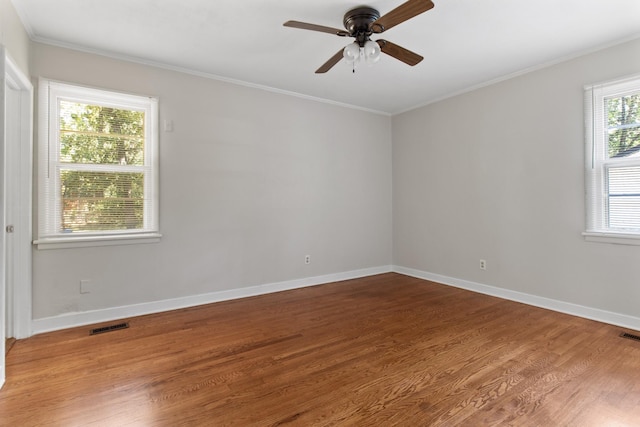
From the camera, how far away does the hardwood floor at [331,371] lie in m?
1.73

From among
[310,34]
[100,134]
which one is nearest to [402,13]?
[310,34]

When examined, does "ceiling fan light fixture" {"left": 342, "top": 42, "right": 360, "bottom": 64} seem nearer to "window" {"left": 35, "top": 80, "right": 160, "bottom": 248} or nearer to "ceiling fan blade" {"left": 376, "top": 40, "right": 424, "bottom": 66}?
"ceiling fan blade" {"left": 376, "top": 40, "right": 424, "bottom": 66}

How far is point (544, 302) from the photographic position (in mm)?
3475

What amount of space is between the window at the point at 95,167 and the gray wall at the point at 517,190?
3.67m

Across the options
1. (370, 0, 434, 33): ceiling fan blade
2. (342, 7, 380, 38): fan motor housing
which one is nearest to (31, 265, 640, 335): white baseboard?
(342, 7, 380, 38): fan motor housing

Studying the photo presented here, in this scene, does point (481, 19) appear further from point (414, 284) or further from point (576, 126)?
point (414, 284)

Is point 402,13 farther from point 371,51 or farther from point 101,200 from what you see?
point 101,200

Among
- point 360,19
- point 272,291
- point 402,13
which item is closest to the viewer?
point 402,13

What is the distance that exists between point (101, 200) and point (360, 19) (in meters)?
2.96

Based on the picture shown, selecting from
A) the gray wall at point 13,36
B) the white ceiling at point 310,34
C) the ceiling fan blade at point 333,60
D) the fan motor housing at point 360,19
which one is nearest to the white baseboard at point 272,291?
the gray wall at point 13,36

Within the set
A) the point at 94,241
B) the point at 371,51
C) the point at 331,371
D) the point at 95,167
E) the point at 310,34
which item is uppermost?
the point at 310,34

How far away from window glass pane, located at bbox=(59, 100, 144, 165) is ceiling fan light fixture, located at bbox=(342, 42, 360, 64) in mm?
2339

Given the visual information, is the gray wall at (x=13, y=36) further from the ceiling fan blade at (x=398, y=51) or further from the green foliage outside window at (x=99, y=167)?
the ceiling fan blade at (x=398, y=51)

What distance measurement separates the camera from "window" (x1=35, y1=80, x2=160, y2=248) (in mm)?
2943
